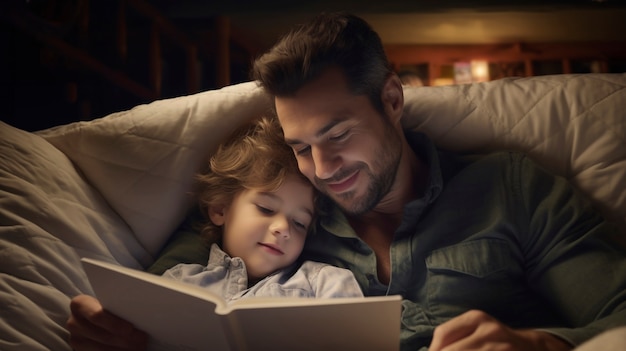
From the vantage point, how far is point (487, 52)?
265 centimetres

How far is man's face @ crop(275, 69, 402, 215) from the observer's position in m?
0.88

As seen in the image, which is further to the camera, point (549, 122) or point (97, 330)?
point (549, 122)

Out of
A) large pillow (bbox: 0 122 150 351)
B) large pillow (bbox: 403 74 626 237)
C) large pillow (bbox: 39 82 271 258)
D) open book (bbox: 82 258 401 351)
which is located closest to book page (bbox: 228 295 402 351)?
open book (bbox: 82 258 401 351)

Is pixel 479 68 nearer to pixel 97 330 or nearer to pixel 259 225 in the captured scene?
pixel 259 225

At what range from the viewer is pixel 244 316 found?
1.96 feet

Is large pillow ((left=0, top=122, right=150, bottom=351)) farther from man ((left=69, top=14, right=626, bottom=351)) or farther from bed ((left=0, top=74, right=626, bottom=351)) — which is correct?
man ((left=69, top=14, right=626, bottom=351))

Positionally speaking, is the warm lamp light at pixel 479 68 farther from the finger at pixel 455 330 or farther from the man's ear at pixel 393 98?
the finger at pixel 455 330

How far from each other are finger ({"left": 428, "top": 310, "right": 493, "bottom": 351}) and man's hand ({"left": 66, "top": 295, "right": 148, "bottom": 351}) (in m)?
0.36

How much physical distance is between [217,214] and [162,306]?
36 centimetres

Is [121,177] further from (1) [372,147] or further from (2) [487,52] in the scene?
(2) [487,52]

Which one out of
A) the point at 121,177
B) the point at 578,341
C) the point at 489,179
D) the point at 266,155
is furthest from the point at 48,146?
the point at 578,341

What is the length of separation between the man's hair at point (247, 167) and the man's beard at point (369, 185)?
0.24 ft

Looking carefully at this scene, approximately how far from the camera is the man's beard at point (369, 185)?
2.96 feet

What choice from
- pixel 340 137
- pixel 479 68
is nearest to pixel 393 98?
pixel 340 137
